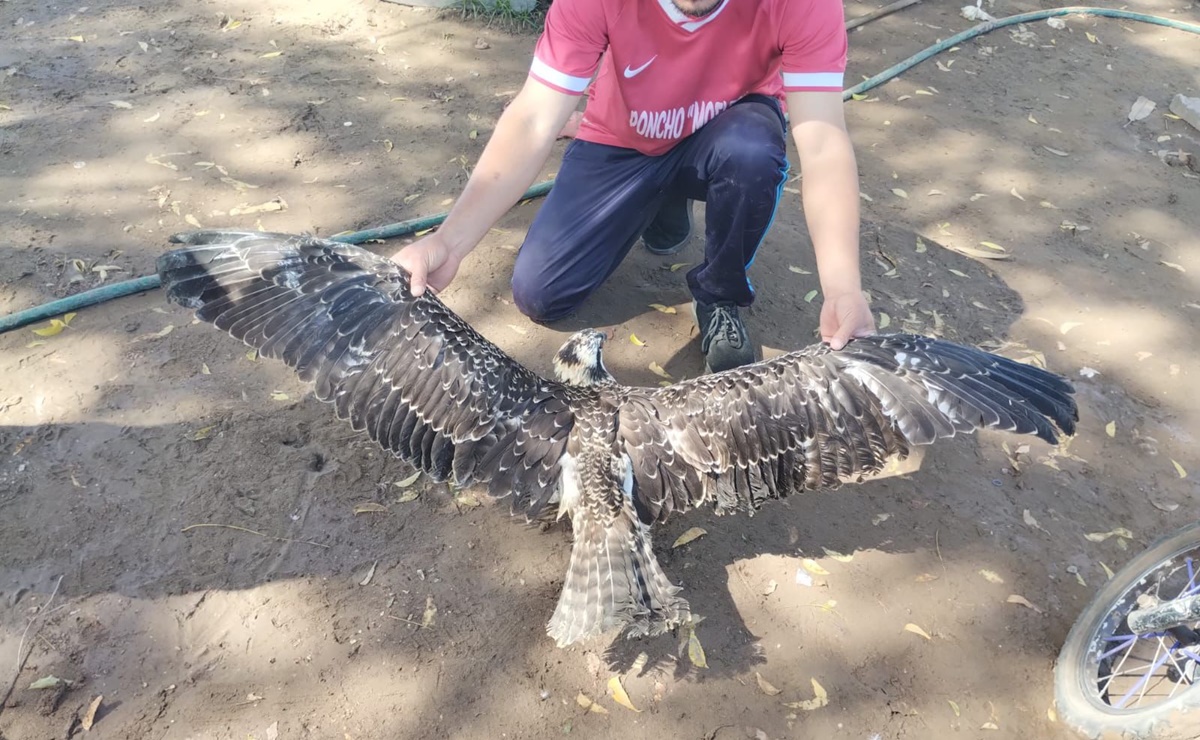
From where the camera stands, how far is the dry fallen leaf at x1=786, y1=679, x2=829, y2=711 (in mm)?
2775

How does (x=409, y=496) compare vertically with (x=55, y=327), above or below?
below

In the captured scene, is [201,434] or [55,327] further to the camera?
[55,327]

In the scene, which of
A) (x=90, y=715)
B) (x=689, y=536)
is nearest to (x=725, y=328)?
(x=689, y=536)

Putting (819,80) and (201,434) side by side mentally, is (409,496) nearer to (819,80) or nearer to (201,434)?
(201,434)

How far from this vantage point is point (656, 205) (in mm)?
4043

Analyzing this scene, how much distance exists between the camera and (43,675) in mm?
2652

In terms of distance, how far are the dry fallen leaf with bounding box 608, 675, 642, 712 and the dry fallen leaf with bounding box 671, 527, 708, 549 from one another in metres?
0.63

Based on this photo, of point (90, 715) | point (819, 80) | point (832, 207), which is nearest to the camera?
point (90, 715)

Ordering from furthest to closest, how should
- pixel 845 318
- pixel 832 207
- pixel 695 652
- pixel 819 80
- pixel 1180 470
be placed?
pixel 1180 470, pixel 819 80, pixel 832 207, pixel 695 652, pixel 845 318

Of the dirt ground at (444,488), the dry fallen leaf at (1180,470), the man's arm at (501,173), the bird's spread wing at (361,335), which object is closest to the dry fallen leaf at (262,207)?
the dirt ground at (444,488)

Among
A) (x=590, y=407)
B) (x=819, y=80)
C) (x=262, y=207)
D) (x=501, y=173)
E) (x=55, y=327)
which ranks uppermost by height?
(x=819, y=80)

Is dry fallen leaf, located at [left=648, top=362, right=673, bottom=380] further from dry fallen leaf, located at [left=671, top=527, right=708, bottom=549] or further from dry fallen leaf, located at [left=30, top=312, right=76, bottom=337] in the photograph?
dry fallen leaf, located at [left=30, top=312, right=76, bottom=337]

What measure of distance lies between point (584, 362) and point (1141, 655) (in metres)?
2.39

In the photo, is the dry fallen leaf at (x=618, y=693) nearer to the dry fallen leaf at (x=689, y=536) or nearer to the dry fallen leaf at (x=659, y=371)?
the dry fallen leaf at (x=689, y=536)
